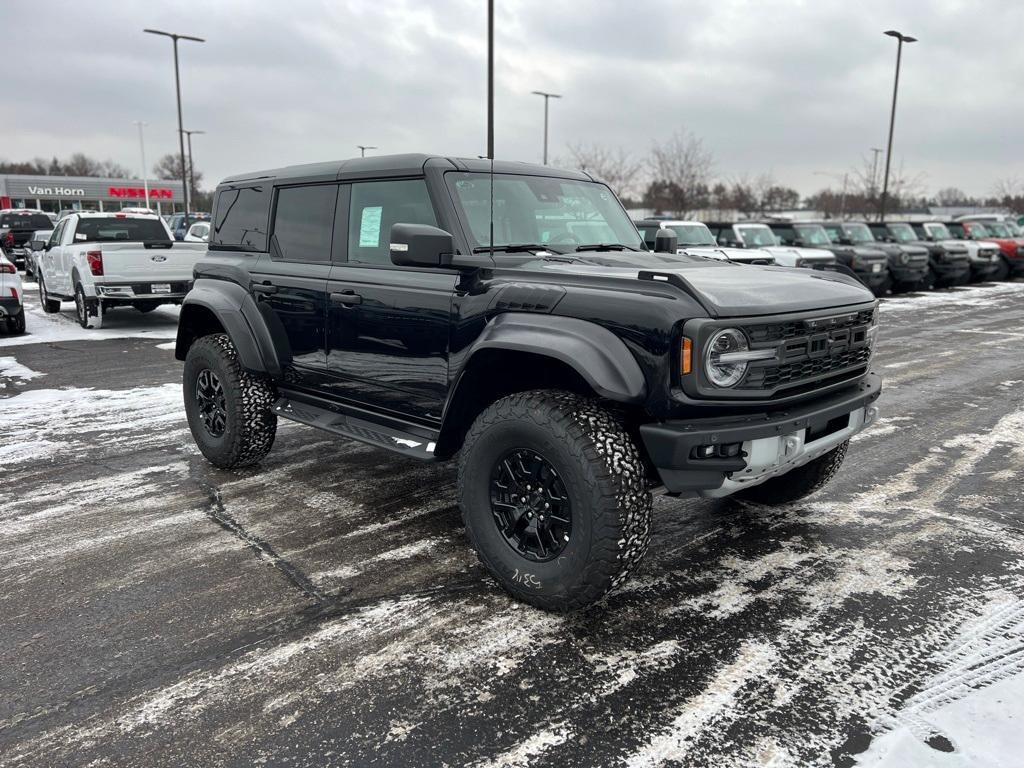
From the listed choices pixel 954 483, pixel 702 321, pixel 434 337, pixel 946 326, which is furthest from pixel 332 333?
pixel 946 326

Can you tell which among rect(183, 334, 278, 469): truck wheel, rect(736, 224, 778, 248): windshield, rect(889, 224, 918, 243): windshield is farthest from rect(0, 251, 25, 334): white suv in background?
rect(889, 224, 918, 243): windshield

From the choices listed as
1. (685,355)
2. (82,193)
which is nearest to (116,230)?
(685,355)

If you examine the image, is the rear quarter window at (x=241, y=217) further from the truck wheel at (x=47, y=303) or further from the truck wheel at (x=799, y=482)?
the truck wheel at (x=47, y=303)

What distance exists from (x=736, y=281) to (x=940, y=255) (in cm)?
2027

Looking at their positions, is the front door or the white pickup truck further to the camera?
the white pickup truck

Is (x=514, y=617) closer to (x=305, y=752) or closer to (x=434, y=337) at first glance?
(x=305, y=752)

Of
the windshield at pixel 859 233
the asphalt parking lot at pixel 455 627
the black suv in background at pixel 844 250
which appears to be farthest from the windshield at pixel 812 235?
the asphalt parking lot at pixel 455 627

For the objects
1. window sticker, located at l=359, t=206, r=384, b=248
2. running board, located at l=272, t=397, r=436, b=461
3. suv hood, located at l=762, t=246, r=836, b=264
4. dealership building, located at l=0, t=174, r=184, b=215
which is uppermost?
dealership building, located at l=0, t=174, r=184, b=215

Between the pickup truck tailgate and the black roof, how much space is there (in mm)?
7907

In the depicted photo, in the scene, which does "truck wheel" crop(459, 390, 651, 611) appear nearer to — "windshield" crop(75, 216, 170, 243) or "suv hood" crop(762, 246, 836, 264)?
"windshield" crop(75, 216, 170, 243)

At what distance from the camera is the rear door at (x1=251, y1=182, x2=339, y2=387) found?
15.2 feet

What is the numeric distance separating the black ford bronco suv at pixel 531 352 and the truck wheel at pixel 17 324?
322 inches

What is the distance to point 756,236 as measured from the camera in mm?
17953

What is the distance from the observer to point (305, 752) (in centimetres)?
248
